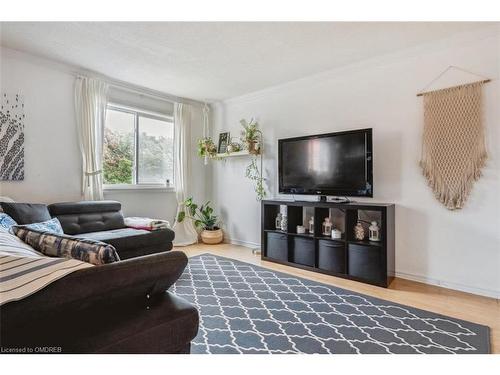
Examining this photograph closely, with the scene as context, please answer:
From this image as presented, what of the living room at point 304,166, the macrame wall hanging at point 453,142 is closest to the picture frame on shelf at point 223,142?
the living room at point 304,166

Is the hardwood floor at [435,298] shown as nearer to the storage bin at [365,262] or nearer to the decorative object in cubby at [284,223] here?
the storage bin at [365,262]

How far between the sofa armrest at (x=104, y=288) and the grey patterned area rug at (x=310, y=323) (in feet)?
2.79

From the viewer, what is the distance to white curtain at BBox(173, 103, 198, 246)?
15.3 ft

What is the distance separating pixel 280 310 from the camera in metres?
2.28

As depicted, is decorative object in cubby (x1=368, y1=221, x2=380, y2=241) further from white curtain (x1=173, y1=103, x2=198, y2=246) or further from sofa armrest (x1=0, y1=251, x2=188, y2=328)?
white curtain (x1=173, y1=103, x2=198, y2=246)

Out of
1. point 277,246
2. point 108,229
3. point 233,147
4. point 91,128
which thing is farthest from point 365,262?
point 91,128

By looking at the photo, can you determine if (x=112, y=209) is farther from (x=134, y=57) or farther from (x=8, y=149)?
(x=134, y=57)

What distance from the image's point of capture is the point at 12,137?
9.96ft

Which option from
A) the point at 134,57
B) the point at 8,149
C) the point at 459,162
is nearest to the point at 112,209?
the point at 8,149

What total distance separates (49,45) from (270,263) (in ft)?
11.1

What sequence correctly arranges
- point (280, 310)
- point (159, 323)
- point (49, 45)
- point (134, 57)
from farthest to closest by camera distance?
point (134, 57) < point (49, 45) < point (280, 310) < point (159, 323)

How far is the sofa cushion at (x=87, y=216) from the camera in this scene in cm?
308

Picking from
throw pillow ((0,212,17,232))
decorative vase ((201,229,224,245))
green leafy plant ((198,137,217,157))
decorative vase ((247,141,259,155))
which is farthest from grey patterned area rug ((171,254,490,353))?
green leafy plant ((198,137,217,157))
